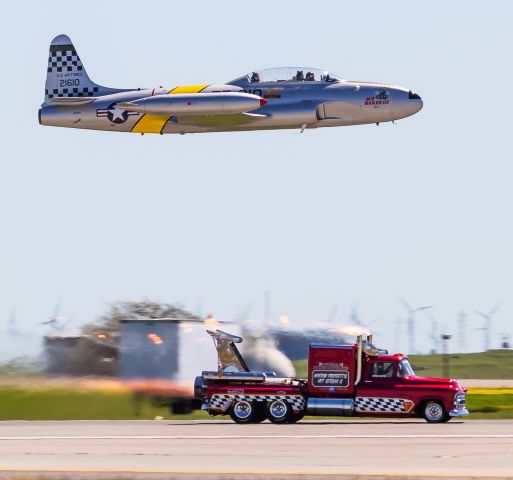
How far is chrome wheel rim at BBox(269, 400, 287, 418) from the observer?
30797 mm

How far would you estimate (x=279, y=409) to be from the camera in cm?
3083

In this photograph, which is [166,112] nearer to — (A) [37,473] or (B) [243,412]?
(B) [243,412]

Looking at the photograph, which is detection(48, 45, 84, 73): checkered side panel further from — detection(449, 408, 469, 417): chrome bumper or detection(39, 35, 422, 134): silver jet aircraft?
detection(449, 408, 469, 417): chrome bumper

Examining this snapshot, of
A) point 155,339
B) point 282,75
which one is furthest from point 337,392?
point 282,75

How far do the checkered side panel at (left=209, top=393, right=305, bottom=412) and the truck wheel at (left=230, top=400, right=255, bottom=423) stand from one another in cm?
12

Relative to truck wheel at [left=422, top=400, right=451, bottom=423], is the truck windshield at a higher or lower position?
higher

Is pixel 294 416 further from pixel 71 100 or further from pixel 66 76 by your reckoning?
pixel 66 76

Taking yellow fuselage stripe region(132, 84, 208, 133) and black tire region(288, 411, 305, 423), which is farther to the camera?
yellow fuselage stripe region(132, 84, 208, 133)

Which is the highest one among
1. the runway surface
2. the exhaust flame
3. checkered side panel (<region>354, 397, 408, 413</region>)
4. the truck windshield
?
the exhaust flame

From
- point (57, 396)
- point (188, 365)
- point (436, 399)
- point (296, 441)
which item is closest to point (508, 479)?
point (296, 441)

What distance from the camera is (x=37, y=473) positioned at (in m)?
20.6

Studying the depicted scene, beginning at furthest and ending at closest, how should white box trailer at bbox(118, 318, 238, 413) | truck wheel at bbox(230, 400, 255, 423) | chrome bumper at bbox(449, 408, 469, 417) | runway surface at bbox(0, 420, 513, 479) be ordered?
white box trailer at bbox(118, 318, 238, 413), truck wheel at bbox(230, 400, 255, 423), chrome bumper at bbox(449, 408, 469, 417), runway surface at bbox(0, 420, 513, 479)

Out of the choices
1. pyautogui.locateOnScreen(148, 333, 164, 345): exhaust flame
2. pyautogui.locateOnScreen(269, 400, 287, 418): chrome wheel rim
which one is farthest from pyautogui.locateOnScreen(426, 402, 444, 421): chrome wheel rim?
pyautogui.locateOnScreen(148, 333, 164, 345): exhaust flame

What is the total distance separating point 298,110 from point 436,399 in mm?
13266
